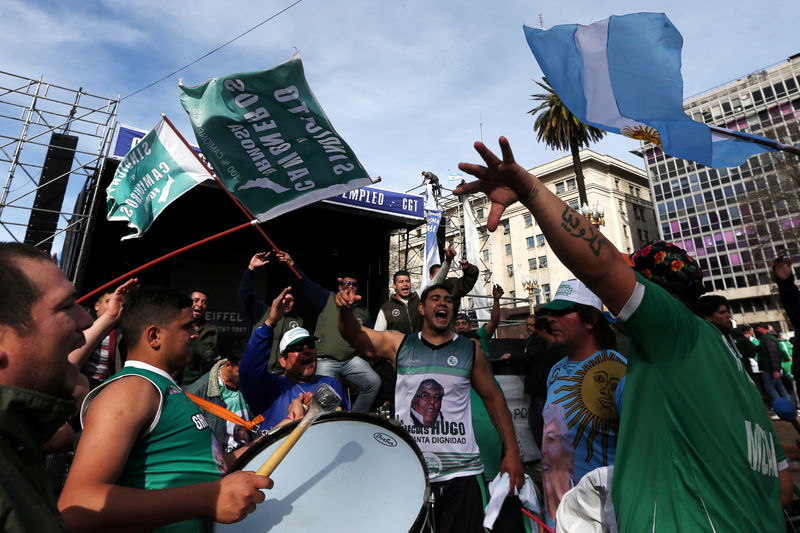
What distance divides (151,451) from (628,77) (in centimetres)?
349

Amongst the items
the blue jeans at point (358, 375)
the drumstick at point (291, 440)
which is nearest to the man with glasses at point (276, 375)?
the drumstick at point (291, 440)

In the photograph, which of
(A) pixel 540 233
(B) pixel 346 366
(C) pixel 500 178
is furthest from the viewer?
(A) pixel 540 233

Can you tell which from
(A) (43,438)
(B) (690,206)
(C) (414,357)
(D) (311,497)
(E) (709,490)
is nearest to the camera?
(A) (43,438)

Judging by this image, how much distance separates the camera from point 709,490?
1.33 metres

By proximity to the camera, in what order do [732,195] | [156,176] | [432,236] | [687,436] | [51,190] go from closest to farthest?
[687,436], [156,176], [51,190], [432,236], [732,195]

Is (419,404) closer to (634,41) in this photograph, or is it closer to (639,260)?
(639,260)

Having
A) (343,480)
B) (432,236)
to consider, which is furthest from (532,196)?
(432,236)

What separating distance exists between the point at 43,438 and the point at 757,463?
2.05m

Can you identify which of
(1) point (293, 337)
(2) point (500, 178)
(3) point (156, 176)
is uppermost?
(3) point (156, 176)

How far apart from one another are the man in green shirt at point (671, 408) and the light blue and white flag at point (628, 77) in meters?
1.87

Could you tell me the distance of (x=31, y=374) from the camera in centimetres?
102

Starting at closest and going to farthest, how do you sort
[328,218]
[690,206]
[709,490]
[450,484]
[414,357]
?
1. [709,490]
2. [450,484]
3. [414,357]
4. [328,218]
5. [690,206]

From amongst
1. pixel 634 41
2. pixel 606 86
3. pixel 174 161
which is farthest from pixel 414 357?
pixel 174 161

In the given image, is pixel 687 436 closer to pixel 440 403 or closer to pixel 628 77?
pixel 440 403
